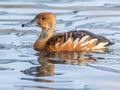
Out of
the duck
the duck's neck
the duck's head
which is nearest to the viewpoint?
the duck

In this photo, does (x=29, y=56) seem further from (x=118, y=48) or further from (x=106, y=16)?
(x=106, y=16)

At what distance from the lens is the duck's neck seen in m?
15.2

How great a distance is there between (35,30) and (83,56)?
3061 mm

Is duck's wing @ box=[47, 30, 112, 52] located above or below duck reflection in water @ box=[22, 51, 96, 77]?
above

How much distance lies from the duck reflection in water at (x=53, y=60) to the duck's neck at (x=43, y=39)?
37cm

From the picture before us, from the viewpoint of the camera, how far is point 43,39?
A: 15.4 meters

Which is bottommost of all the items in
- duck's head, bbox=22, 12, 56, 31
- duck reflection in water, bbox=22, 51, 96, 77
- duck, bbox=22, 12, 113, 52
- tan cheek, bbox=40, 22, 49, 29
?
duck reflection in water, bbox=22, 51, 96, 77

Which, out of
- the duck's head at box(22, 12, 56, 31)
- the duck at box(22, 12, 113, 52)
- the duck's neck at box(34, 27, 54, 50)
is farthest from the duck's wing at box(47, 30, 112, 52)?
the duck's head at box(22, 12, 56, 31)

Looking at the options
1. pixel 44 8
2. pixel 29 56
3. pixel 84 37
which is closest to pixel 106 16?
pixel 44 8

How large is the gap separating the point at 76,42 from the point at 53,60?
130cm

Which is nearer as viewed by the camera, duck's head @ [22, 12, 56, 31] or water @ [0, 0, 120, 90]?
water @ [0, 0, 120, 90]

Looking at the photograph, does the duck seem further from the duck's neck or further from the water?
the water

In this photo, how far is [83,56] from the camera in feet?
47.0

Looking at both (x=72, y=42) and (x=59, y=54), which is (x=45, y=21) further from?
(x=59, y=54)
